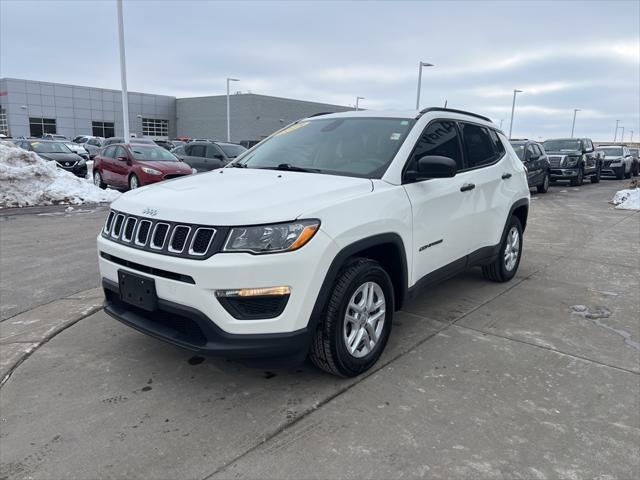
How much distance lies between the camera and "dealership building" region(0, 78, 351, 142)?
56656mm

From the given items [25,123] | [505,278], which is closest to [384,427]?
[505,278]

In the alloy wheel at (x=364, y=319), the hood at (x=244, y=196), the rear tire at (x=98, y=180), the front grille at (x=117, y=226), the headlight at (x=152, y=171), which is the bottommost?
the rear tire at (x=98, y=180)

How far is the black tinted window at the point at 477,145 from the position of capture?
488cm

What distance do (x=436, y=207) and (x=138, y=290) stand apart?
7.65 feet

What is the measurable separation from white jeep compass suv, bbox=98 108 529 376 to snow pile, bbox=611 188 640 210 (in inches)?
444

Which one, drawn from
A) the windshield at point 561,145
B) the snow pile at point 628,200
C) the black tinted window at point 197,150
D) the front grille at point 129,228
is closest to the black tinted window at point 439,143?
the front grille at point 129,228

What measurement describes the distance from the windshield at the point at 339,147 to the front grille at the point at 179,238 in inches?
49.4

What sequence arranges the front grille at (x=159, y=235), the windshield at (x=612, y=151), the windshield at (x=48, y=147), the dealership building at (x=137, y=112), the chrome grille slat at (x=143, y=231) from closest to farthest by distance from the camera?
the front grille at (x=159, y=235) → the chrome grille slat at (x=143, y=231) → the windshield at (x=48, y=147) → the windshield at (x=612, y=151) → the dealership building at (x=137, y=112)

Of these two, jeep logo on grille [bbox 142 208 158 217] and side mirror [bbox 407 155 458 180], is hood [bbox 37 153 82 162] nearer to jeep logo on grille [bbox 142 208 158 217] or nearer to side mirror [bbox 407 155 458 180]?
jeep logo on grille [bbox 142 208 158 217]

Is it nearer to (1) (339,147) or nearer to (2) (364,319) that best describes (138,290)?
(2) (364,319)

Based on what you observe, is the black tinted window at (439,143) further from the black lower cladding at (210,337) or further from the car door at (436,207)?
the black lower cladding at (210,337)

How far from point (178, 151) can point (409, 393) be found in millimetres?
16887

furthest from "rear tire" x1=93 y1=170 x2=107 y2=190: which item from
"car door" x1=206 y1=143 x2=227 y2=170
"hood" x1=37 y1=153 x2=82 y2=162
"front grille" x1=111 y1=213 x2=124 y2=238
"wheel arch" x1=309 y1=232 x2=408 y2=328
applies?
"wheel arch" x1=309 y1=232 x2=408 y2=328

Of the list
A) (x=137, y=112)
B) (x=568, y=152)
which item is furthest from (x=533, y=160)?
(x=137, y=112)
